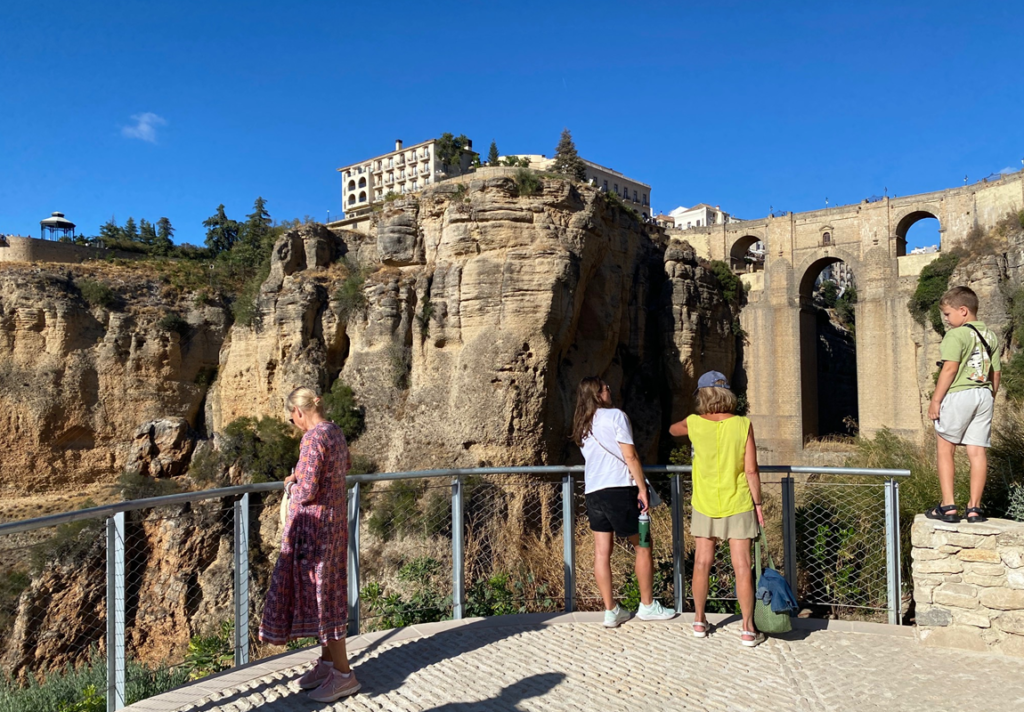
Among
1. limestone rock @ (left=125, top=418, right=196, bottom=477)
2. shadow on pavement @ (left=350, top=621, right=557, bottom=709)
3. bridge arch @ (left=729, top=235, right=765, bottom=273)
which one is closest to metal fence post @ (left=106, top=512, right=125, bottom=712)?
shadow on pavement @ (left=350, top=621, right=557, bottom=709)

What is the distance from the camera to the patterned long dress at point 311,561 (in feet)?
11.7

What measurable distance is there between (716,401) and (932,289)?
2440 cm

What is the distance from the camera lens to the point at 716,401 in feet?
14.1

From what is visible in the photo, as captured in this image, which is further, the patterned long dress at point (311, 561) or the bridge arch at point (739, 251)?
the bridge arch at point (739, 251)

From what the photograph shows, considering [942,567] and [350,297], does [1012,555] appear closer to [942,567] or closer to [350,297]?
[942,567]

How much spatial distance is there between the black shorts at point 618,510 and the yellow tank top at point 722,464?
1.33ft

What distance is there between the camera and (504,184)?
17703 millimetres

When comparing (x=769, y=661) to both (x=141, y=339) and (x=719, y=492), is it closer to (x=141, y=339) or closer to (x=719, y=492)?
(x=719, y=492)

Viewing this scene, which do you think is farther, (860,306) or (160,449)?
(860,306)

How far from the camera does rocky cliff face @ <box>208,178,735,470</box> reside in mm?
17047

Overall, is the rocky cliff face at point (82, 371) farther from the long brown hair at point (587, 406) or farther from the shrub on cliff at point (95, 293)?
Result: the long brown hair at point (587, 406)

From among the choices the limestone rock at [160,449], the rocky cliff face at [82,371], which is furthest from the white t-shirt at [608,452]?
the rocky cliff face at [82,371]

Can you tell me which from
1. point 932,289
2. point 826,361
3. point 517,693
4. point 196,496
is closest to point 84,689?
point 196,496

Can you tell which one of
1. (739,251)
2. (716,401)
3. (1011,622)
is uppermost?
(739,251)
